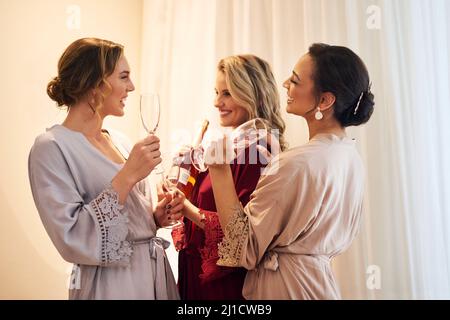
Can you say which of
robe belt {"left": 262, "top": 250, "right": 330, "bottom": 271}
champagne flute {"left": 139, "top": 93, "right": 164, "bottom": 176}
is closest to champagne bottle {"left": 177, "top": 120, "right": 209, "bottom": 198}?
champagne flute {"left": 139, "top": 93, "right": 164, "bottom": 176}

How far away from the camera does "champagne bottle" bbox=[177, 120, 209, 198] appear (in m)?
1.54

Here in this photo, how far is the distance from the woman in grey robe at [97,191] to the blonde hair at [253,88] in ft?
1.23

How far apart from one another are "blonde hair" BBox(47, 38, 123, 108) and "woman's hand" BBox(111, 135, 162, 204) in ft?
0.75

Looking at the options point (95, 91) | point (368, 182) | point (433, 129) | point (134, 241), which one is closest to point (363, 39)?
point (433, 129)

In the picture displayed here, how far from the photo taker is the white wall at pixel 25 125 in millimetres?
2303

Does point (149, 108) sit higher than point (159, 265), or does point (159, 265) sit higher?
point (149, 108)

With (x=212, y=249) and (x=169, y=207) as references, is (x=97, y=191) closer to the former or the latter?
(x=169, y=207)

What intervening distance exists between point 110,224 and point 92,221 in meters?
0.05

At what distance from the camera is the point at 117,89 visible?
1.46m

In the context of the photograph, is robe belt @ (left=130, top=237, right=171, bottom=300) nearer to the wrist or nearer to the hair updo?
the wrist

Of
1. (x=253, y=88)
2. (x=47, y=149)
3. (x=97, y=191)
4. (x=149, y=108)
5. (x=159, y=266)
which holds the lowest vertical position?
(x=159, y=266)

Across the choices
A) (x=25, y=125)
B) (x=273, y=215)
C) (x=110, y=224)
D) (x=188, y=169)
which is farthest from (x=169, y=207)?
(x=25, y=125)
